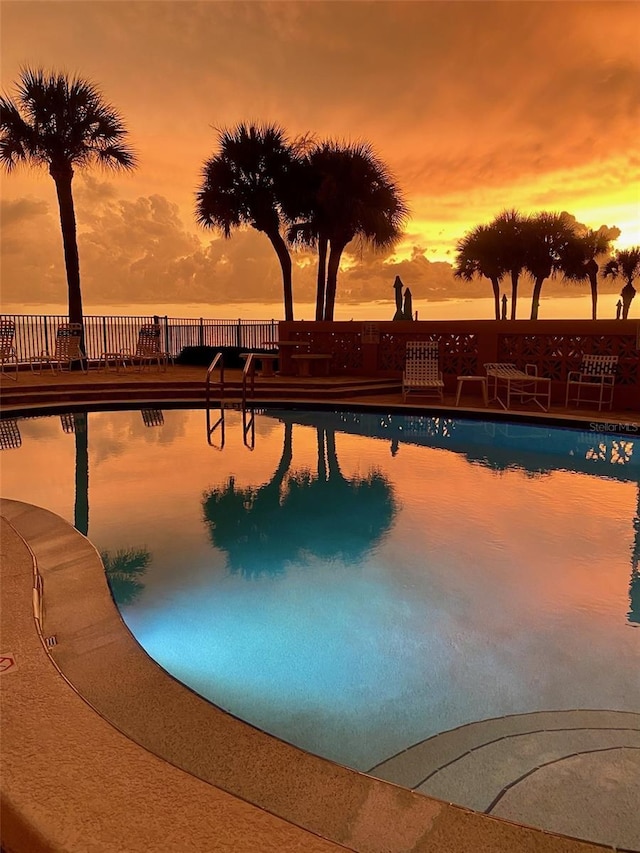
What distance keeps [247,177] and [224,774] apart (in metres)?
18.5

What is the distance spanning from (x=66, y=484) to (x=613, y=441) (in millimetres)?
7043

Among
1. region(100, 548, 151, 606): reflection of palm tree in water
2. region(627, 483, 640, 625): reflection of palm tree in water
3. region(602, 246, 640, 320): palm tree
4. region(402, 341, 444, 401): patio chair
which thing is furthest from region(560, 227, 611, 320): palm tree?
region(100, 548, 151, 606): reflection of palm tree in water

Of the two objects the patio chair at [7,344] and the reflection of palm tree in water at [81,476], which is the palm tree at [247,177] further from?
the reflection of palm tree in water at [81,476]

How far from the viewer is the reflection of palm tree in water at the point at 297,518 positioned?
459cm

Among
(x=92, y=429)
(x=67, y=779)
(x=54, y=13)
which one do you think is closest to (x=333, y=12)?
(x=54, y=13)

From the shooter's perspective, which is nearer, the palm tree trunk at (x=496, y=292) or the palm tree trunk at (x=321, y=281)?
the palm tree trunk at (x=321, y=281)

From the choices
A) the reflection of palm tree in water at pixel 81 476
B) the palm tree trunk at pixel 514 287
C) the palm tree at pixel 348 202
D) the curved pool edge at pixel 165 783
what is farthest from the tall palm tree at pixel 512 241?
the curved pool edge at pixel 165 783

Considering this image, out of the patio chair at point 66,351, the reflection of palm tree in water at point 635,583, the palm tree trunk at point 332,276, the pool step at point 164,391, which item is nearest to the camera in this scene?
the reflection of palm tree in water at point 635,583

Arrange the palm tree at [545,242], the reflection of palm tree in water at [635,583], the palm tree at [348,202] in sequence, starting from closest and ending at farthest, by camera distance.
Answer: the reflection of palm tree in water at [635,583] < the palm tree at [348,202] < the palm tree at [545,242]

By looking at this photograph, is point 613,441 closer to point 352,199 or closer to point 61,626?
point 61,626

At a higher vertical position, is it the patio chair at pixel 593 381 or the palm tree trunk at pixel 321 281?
the palm tree trunk at pixel 321 281

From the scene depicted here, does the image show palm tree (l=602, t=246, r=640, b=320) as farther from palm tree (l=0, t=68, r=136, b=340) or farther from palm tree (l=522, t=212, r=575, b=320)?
palm tree (l=0, t=68, r=136, b=340)

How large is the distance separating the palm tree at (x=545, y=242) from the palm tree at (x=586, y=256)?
222 mm

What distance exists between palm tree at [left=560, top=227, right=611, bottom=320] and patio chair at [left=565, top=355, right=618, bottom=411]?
25.6 meters
